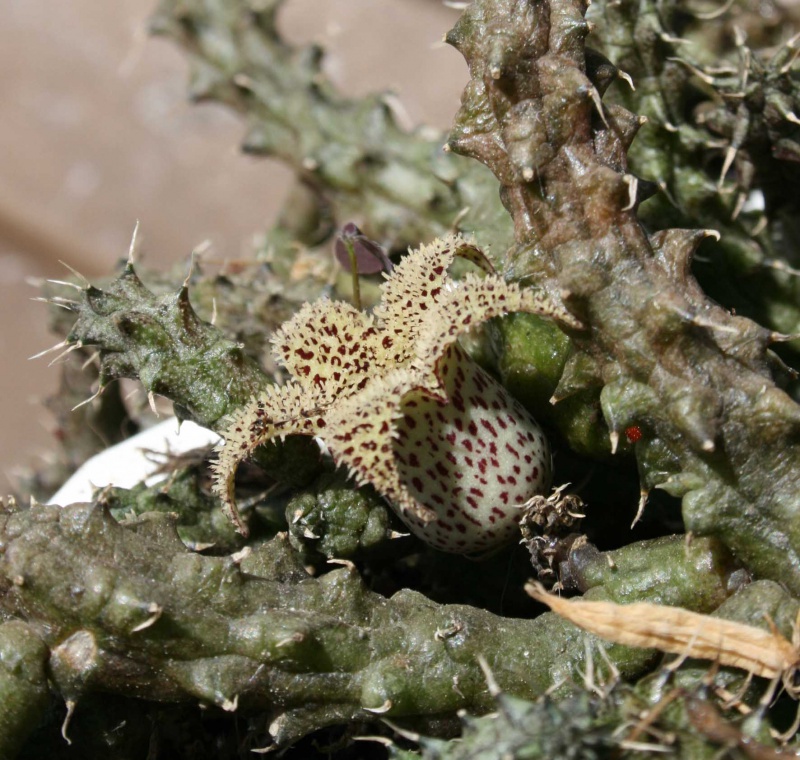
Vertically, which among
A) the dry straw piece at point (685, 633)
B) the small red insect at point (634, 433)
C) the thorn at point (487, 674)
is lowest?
the thorn at point (487, 674)

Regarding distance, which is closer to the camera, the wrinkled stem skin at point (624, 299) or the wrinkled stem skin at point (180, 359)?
the wrinkled stem skin at point (624, 299)

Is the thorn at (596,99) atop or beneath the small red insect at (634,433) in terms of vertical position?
atop

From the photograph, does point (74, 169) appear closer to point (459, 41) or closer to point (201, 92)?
point (201, 92)

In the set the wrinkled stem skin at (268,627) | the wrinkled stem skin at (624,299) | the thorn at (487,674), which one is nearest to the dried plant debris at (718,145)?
the wrinkled stem skin at (624,299)

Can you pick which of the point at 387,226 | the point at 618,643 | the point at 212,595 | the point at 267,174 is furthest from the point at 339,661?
the point at 267,174

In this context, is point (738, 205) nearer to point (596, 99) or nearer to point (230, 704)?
point (596, 99)

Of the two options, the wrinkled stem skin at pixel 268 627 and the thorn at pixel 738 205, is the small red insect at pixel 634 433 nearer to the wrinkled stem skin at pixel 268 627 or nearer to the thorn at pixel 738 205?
Answer: the wrinkled stem skin at pixel 268 627
